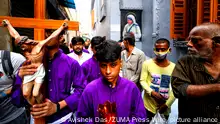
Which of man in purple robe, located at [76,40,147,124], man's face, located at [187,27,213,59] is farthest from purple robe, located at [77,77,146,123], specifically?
man's face, located at [187,27,213,59]

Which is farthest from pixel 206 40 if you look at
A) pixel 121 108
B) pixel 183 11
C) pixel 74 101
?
pixel 183 11

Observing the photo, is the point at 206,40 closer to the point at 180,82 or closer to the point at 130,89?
the point at 180,82

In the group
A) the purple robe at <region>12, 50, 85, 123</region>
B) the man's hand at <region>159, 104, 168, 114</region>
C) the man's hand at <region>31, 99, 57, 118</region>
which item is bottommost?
the man's hand at <region>159, 104, 168, 114</region>

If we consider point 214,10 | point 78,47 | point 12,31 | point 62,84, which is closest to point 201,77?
point 62,84

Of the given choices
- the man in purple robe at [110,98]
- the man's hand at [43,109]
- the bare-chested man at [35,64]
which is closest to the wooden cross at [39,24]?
the bare-chested man at [35,64]

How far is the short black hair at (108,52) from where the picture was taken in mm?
2033

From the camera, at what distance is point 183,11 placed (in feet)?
22.7

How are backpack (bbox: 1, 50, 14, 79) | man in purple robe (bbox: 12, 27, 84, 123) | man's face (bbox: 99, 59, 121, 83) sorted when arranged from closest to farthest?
man's face (bbox: 99, 59, 121, 83) < man in purple robe (bbox: 12, 27, 84, 123) < backpack (bbox: 1, 50, 14, 79)

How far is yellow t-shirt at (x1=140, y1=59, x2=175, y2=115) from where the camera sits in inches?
151

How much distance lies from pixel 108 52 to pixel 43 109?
76cm

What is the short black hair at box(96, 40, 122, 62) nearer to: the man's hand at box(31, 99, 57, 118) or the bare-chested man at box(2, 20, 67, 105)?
the bare-chested man at box(2, 20, 67, 105)

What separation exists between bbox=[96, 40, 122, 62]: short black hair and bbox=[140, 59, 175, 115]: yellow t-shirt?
1868 millimetres

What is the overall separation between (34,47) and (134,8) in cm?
969

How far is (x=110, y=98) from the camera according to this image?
2.06m
